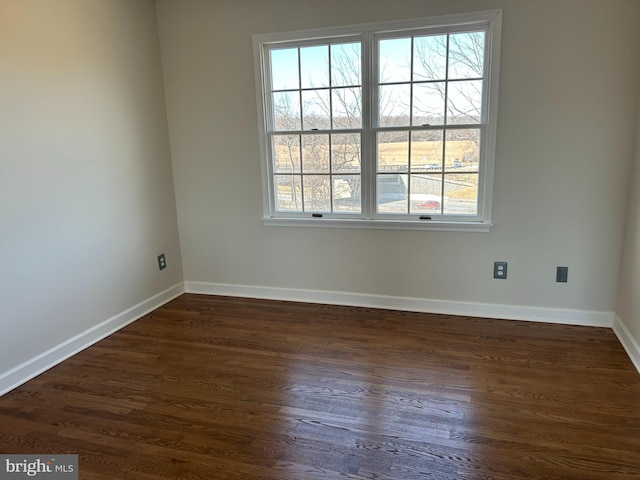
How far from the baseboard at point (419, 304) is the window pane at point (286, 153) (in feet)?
3.46

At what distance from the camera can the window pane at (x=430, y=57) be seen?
2.94m

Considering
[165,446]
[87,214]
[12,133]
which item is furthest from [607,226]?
[12,133]

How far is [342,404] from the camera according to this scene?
2.15 metres

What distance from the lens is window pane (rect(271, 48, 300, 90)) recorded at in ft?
10.7

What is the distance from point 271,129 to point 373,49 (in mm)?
1005

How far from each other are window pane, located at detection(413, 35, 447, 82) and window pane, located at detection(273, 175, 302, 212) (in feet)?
4.06

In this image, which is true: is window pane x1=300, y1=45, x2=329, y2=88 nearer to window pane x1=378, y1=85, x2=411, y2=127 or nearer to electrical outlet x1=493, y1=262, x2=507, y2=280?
window pane x1=378, y1=85, x2=411, y2=127

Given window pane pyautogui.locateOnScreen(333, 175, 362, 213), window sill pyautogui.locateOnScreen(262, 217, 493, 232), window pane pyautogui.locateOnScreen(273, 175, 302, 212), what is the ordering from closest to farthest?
window sill pyautogui.locateOnScreen(262, 217, 493, 232)
window pane pyautogui.locateOnScreen(333, 175, 362, 213)
window pane pyautogui.locateOnScreen(273, 175, 302, 212)

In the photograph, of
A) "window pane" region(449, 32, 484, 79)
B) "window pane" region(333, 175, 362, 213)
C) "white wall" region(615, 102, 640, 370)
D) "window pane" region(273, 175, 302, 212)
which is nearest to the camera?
"white wall" region(615, 102, 640, 370)

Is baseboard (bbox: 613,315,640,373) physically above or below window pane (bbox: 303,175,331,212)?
below

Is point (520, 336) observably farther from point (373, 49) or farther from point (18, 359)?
point (18, 359)

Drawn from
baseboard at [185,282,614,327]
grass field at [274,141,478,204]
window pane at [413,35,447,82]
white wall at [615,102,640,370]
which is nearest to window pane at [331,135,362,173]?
grass field at [274,141,478,204]

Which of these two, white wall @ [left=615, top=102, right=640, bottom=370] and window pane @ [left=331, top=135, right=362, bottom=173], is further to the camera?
window pane @ [left=331, top=135, right=362, bottom=173]

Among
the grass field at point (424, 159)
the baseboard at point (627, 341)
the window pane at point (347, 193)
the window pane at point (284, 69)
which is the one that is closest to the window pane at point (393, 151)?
the grass field at point (424, 159)
